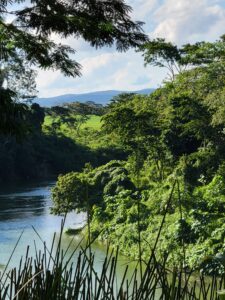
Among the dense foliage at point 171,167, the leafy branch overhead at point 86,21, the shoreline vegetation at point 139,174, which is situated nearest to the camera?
the shoreline vegetation at point 139,174

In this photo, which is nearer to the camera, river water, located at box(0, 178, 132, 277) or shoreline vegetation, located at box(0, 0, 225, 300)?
shoreline vegetation, located at box(0, 0, 225, 300)

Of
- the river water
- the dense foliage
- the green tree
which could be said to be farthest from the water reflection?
the green tree

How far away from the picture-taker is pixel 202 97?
21.0 m

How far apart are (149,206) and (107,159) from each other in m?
31.5

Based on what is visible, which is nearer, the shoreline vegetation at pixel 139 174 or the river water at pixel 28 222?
the shoreline vegetation at pixel 139 174

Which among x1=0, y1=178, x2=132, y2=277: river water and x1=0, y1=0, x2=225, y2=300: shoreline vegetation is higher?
x1=0, y1=0, x2=225, y2=300: shoreline vegetation

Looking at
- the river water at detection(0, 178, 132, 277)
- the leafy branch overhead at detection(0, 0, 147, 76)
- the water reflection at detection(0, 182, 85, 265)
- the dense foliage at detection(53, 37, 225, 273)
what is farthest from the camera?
the water reflection at detection(0, 182, 85, 265)

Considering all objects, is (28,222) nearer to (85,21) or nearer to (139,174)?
(139,174)

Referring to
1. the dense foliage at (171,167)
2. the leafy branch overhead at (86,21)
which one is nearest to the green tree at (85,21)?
the leafy branch overhead at (86,21)

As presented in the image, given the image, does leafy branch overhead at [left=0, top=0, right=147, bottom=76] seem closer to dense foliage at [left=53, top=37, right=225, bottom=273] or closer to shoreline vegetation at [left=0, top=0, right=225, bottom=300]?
shoreline vegetation at [left=0, top=0, right=225, bottom=300]

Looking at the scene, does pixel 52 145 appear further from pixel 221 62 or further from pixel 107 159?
pixel 221 62

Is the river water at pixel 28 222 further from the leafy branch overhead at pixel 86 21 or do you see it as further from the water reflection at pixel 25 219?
the leafy branch overhead at pixel 86 21

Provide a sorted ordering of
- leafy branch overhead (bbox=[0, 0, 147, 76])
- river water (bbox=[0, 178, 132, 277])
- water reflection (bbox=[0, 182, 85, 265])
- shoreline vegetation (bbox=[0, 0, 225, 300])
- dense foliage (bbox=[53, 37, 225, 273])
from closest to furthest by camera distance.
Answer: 1. shoreline vegetation (bbox=[0, 0, 225, 300])
2. leafy branch overhead (bbox=[0, 0, 147, 76])
3. dense foliage (bbox=[53, 37, 225, 273])
4. river water (bbox=[0, 178, 132, 277])
5. water reflection (bbox=[0, 182, 85, 265])

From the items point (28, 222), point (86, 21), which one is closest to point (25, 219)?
point (28, 222)
